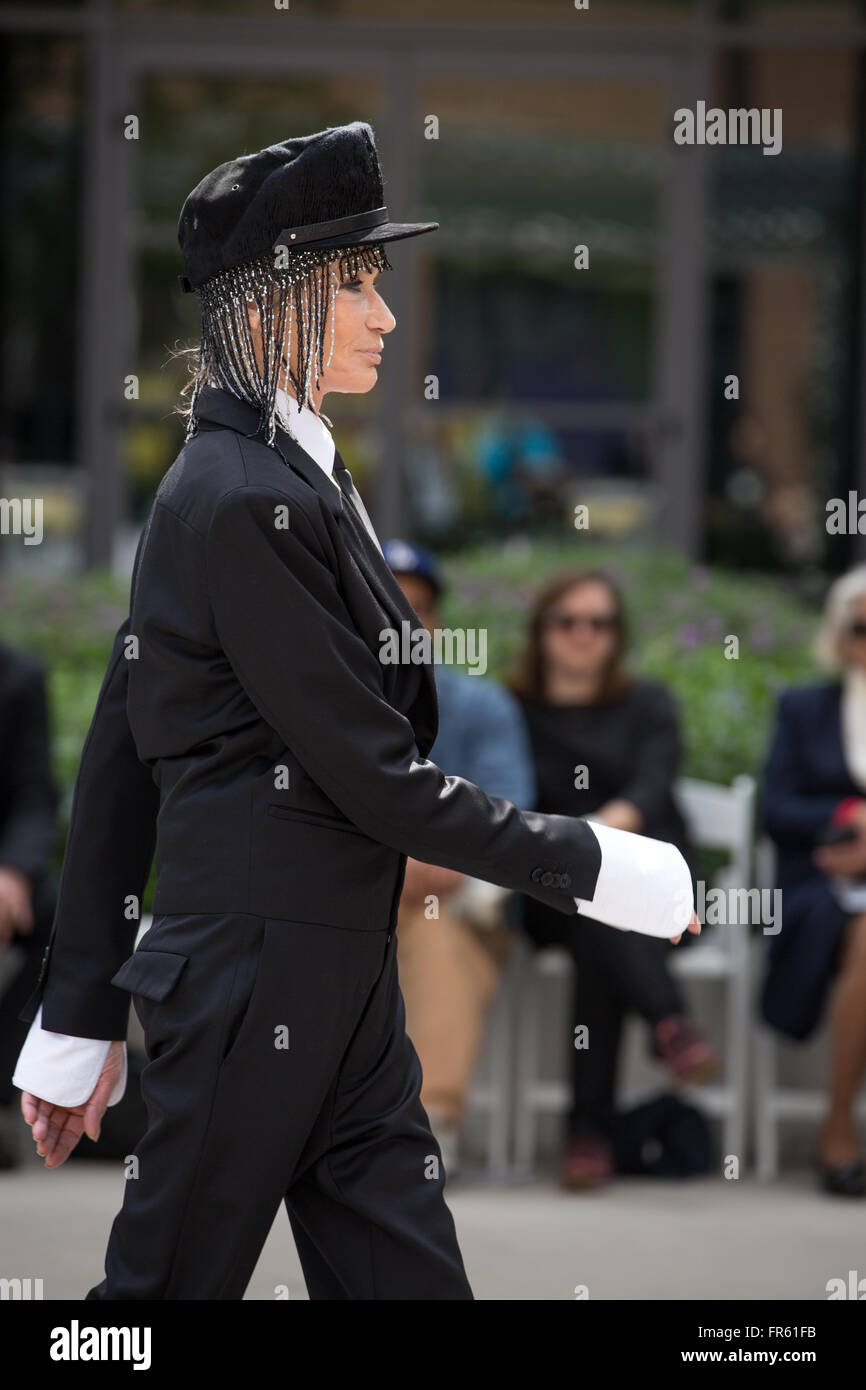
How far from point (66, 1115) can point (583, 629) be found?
3192mm

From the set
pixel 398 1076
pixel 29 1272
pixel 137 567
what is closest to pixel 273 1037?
pixel 398 1076

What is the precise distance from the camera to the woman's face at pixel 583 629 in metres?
5.52

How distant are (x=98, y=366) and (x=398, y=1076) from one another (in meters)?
7.88

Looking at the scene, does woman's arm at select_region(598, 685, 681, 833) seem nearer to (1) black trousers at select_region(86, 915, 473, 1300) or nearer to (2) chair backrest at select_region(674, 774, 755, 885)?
(2) chair backrest at select_region(674, 774, 755, 885)

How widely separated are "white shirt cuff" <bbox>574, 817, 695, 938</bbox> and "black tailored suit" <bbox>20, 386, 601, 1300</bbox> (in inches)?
0.7

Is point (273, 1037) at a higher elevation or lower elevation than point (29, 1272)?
higher

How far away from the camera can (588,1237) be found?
14.9ft

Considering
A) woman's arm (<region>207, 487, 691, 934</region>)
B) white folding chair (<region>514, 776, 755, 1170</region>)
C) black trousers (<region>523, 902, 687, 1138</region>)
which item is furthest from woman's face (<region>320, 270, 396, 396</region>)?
white folding chair (<region>514, 776, 755, 1170</region>)

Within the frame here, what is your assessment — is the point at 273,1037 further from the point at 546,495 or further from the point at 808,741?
the point at 546,495

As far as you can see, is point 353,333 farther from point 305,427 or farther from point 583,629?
point 583,629

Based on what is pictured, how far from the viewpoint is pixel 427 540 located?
980cm

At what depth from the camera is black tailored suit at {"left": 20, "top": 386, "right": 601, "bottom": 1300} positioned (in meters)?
2.25

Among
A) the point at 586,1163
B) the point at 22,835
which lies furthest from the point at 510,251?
the point at 586,1163

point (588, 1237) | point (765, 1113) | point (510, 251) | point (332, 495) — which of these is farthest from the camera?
A: point (510, 251)
